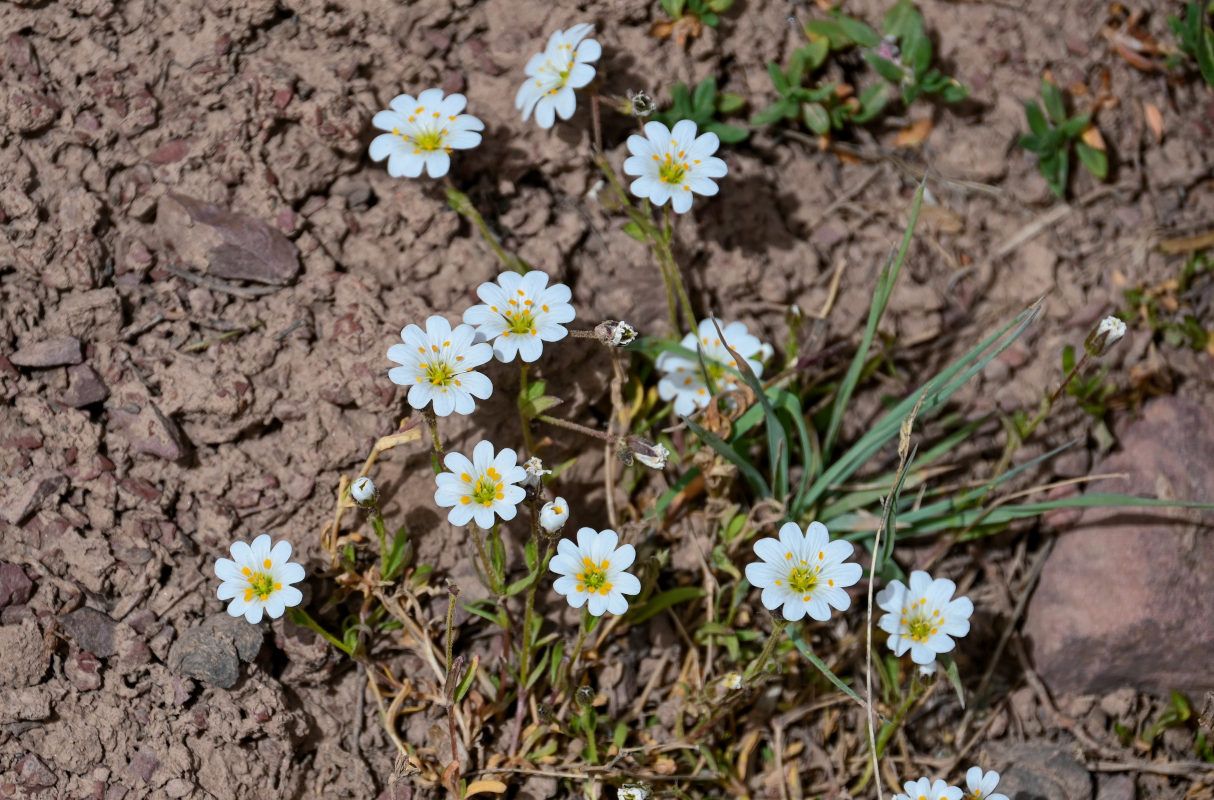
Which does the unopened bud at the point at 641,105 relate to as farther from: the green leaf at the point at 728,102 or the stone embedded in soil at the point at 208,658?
the stone embedded in soil at the point at 208,658

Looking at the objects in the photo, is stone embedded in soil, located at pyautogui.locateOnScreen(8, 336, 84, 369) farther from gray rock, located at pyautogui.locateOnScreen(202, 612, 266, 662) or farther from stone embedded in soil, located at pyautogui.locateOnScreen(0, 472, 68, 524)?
gray rock, located at pyautogui.locateOnScreen(202, 612, 266, 662)

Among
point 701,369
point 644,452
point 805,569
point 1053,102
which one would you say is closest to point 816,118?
point 1053,102

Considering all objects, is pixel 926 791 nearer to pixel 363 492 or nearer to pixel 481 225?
pixel 363 492

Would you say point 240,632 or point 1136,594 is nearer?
point 240,632

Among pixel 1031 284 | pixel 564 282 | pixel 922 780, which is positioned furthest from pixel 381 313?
pixel 1031 284

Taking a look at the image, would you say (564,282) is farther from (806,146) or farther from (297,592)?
(297,592)
